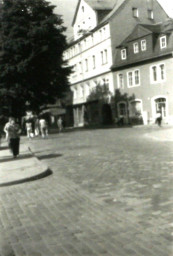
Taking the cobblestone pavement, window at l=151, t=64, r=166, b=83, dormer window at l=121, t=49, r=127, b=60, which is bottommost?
the cobblestone pavement

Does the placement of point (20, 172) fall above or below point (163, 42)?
below

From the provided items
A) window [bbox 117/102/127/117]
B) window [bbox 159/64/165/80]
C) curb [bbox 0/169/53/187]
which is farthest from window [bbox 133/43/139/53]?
curb [bbox 0/169/53/187]

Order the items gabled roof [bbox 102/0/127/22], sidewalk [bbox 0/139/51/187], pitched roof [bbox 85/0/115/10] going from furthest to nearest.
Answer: pitched roof [bbox 85/0/115/10] → gabled roof [bbox 102/0/127/22] → sidewalk [bbox 0/139/51/187]

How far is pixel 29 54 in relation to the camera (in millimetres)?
34938

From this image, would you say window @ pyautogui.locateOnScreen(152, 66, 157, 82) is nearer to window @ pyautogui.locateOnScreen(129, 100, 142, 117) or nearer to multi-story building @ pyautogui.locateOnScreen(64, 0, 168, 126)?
window @ pyautogui.locateOnScreen(129, 100, 142, 117)

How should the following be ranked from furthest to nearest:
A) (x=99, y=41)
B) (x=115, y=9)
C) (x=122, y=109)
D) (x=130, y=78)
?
1. (x=99, y=41)
2. (x=115, y=9)
3. (x=122, y=109)
4. (x=130, y=78)

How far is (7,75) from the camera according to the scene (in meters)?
35.6

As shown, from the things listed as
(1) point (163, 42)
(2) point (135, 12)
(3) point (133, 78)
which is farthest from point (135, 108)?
(2) point (135, 12)

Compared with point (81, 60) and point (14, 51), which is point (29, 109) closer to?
point (14, 51)

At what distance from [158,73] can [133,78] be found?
14.7 ft

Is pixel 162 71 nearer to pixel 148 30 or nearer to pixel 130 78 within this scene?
pixel 148 30

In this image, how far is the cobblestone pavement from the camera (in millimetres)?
4730

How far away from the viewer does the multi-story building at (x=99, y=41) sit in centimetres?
4822

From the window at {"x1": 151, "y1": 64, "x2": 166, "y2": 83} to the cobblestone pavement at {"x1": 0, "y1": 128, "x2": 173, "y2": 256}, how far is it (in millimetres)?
30433
